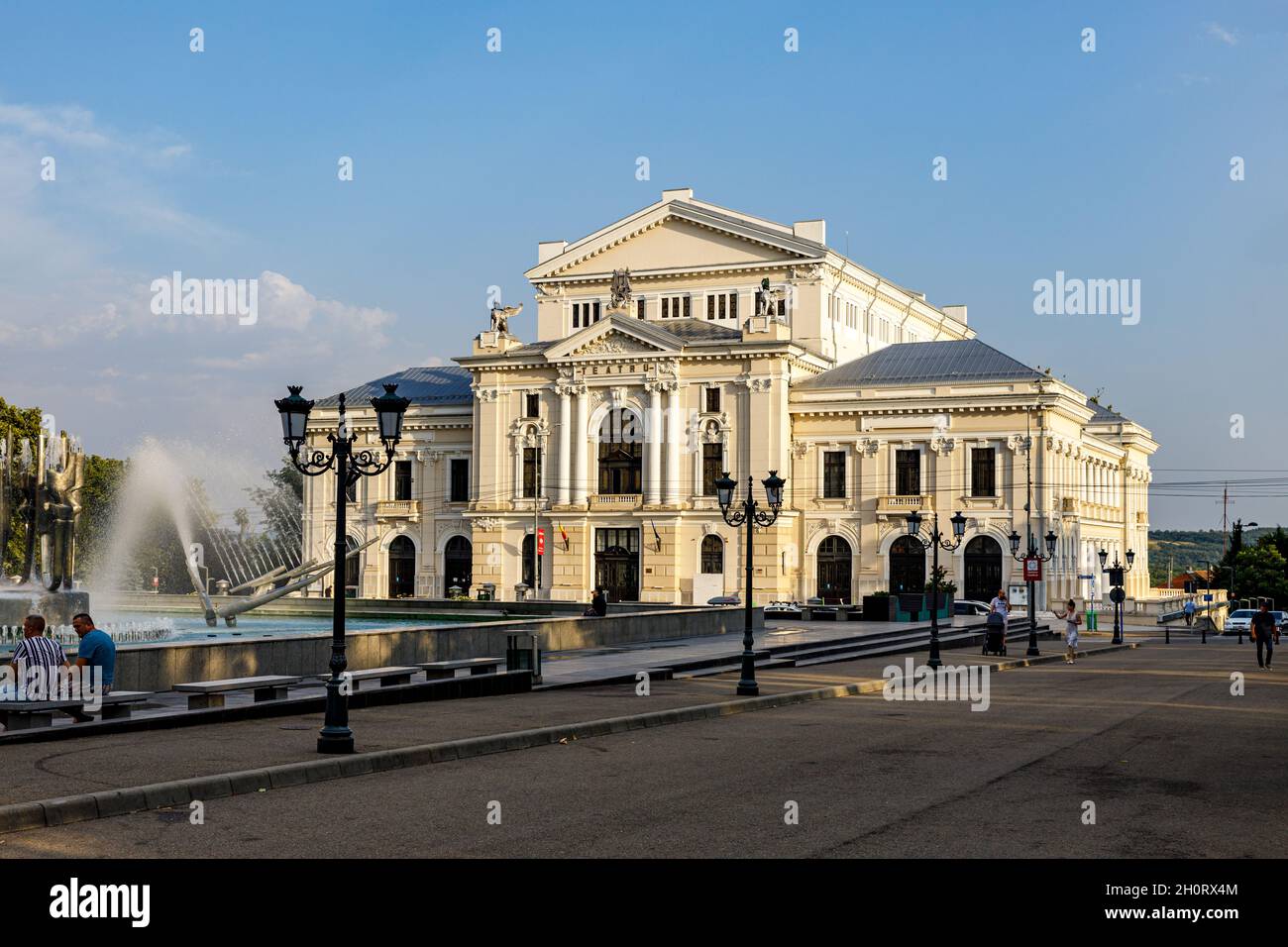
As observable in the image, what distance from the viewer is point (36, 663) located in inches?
754

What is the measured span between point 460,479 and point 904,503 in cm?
2741

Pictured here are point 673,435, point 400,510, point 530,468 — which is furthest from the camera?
point 400,510

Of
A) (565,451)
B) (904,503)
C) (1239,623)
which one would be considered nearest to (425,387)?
(565,451)

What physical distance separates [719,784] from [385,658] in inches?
687

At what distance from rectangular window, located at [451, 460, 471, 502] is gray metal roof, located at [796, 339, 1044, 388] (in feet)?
70.3

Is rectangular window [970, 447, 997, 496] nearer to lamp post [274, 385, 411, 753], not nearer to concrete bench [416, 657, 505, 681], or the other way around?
concrete bench [416, 657, 505, 681]

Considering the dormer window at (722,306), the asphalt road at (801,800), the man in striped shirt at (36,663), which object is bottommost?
Result: the asphalt road at (801,800)

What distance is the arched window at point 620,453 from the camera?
82938 mm

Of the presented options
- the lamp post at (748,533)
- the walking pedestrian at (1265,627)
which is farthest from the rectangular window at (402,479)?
the lamp post at (748,533)

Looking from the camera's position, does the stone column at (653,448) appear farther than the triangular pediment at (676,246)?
No

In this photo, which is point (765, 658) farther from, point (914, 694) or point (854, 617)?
point (854, 617)

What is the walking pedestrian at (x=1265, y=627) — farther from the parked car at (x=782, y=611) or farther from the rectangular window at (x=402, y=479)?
the rectangular window at (x=402, y=479)

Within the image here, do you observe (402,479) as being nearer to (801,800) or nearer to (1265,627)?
(1265,627)

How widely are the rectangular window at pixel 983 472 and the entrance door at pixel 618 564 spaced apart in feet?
61.0
